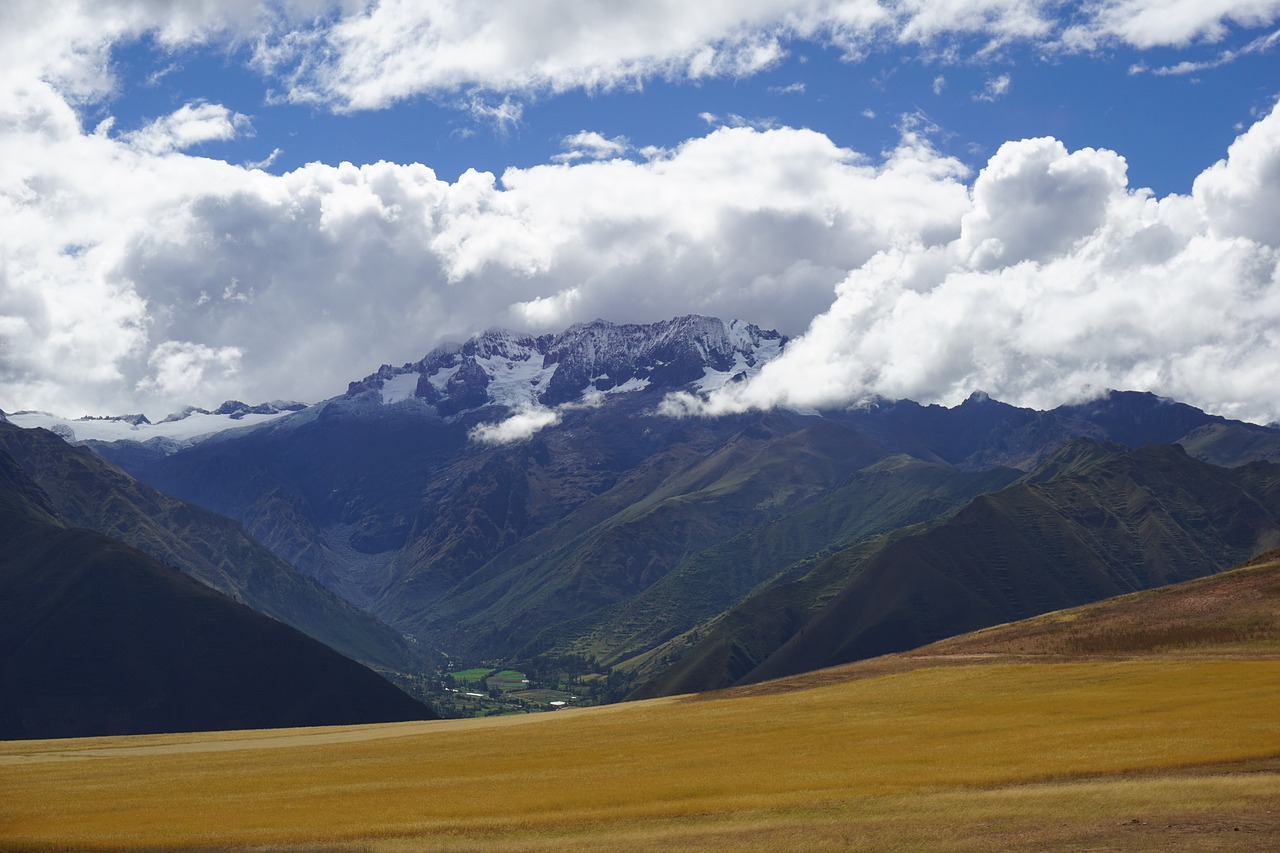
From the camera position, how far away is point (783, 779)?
8106 centimetres

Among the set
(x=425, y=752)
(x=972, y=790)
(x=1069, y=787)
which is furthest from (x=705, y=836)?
(x=425, y=752)

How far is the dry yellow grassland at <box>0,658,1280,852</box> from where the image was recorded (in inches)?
2493

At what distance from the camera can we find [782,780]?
80.7 metres

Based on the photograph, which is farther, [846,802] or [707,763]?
[707,763]

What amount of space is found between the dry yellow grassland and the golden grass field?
0.84 ft

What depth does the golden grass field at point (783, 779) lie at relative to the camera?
63312 mm

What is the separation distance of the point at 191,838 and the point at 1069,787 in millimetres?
52543

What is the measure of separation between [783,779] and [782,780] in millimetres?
394

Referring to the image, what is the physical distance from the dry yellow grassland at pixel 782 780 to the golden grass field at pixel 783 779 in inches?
10.1

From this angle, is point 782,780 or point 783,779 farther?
point 783,779

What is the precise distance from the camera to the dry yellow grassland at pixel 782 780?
63.3 metres

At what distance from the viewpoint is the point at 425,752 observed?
120m

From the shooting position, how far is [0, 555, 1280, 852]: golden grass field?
6331 cm

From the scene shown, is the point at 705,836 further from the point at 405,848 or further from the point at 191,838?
the point at 191,838
